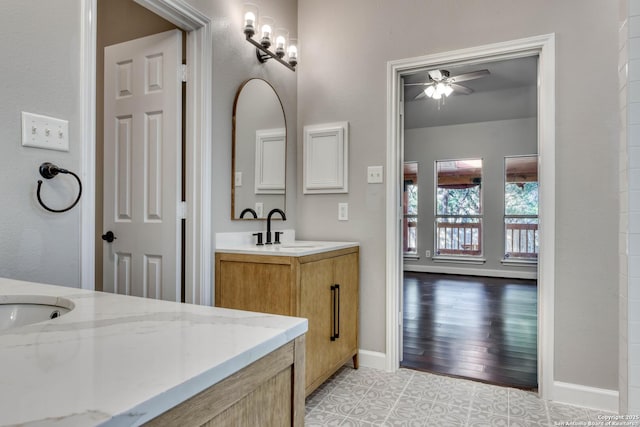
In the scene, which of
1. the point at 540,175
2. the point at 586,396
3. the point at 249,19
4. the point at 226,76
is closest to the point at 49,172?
the point at 226,76

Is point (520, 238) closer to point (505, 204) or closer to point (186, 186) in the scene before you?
point (505, 204)

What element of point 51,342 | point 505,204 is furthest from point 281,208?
point 505,204

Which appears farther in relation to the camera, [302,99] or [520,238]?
[520,238]

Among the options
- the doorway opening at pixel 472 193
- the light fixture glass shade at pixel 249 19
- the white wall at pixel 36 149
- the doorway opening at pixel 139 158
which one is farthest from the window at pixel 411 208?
the white wall at pixel 36 149

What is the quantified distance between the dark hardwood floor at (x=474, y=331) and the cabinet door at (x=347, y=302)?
1.51ft

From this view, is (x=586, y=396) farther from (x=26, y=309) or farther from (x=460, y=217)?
(x=460, y=217)

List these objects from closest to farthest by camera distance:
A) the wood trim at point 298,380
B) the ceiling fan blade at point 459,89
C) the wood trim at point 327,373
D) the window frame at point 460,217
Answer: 1. the wood trim at point 298,380
2. the wood trim at point 327,373
3. the ceiling fan blade at point 459,89
4. the window frame at point 460,217

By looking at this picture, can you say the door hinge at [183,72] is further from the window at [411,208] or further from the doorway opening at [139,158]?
the window at [411,208]

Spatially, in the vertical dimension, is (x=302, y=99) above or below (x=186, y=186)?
above

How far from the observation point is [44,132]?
1.33 metres

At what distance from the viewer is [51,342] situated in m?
0.57

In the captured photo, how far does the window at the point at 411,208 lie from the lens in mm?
6980

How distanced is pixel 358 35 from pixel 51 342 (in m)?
2.62

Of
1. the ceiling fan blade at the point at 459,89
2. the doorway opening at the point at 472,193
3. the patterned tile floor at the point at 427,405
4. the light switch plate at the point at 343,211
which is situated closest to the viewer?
the patterned tile floor at the point at 427,405
